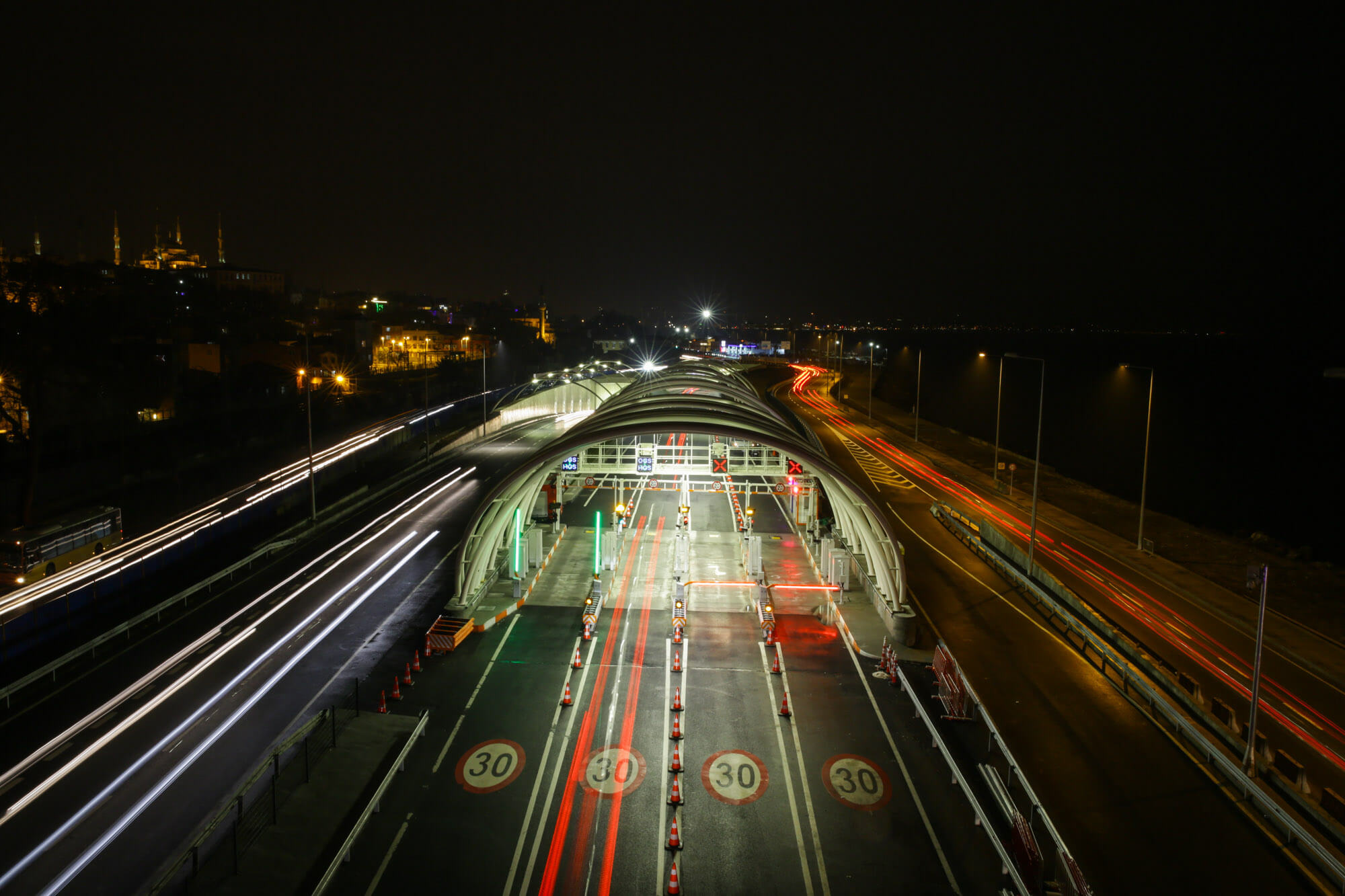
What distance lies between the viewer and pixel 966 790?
33.8 ft

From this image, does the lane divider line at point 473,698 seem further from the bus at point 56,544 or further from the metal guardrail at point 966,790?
the bus at point 56,544

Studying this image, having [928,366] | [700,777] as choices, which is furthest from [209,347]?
[928,366]

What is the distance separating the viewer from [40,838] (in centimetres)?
955

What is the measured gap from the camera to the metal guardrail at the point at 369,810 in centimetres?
871

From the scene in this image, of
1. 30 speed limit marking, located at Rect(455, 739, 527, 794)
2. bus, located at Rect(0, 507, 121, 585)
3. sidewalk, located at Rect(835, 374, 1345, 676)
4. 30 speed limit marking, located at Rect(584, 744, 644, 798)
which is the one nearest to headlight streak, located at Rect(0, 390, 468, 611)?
bus, located at Rect(0, 507, 121, 585)

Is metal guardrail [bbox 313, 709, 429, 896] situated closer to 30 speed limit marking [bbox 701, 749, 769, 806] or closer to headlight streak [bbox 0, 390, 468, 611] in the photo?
30 speed limit marking [bbox 701, 749, 769, 806]

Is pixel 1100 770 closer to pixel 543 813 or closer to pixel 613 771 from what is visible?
pixel 613 771

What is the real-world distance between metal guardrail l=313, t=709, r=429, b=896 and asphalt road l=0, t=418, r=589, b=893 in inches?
88.2

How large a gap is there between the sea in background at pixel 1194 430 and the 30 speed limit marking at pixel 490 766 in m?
28.3

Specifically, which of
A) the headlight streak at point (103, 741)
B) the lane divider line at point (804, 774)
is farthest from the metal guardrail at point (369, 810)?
the lane divider line at point (804, 774)

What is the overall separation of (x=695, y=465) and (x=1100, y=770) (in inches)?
468

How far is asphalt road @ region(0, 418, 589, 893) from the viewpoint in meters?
9.41

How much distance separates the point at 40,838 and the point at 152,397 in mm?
32094

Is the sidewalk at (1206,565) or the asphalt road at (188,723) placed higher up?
the sidewalk at (1206,565)
